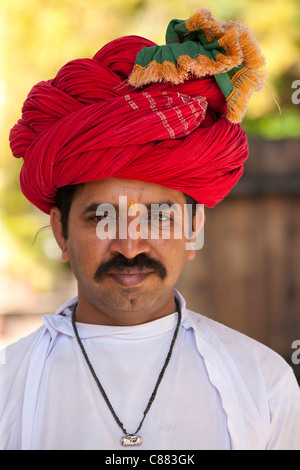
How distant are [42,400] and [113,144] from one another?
0.95m

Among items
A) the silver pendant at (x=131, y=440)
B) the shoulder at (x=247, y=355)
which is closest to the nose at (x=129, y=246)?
the shoulder at (x=247, y=355)

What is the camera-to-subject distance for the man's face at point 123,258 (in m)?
2.24

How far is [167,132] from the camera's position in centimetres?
220

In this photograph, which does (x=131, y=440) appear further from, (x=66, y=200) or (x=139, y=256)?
(x=66, y=200)

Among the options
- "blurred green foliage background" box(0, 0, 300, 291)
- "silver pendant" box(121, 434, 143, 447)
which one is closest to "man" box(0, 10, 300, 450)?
"silver pendant" box(121, 434, 143, 447)

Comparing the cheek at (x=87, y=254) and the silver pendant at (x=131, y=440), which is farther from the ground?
the cheek at (x=87, y=254)

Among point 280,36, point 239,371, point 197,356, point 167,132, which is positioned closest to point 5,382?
point 197,356

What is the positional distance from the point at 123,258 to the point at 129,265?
1.4 inches

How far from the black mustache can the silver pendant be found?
56 centimetres

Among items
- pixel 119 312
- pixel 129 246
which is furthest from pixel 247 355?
pixel 129 246

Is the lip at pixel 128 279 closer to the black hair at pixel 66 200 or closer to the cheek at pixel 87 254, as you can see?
the cheek at pixel 87 254

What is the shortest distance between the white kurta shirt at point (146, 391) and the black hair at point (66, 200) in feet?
1.25

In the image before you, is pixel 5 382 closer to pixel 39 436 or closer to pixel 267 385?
pixel 39 436
